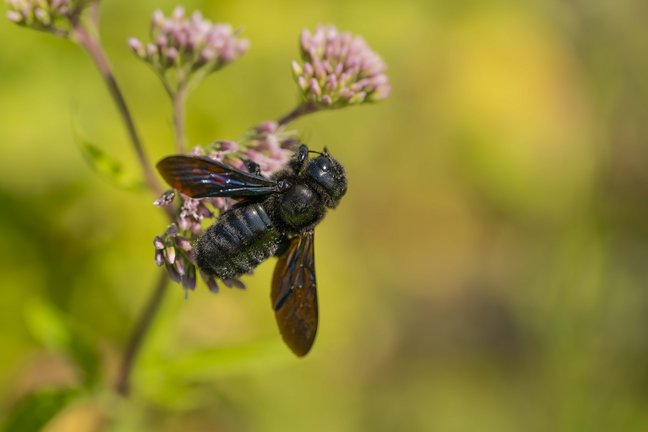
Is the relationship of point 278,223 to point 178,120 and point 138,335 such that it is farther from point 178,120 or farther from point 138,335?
point 138,335

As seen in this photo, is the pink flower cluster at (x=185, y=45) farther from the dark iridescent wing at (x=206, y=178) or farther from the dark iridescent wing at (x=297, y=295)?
the dark iridescent wing at (x=297, y=295)

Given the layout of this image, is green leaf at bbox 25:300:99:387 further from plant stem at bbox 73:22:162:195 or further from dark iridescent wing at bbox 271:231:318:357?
dark iridescent wing at bbox 271:231:318:357

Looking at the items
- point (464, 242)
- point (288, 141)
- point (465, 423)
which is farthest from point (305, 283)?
point (464, 242)

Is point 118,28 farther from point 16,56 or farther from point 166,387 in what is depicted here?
point 166,387

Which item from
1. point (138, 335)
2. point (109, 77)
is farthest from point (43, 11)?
point (138, 335)

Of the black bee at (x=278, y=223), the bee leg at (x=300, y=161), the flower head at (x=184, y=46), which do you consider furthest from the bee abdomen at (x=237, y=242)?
the flower head at (x=184, y=46)
